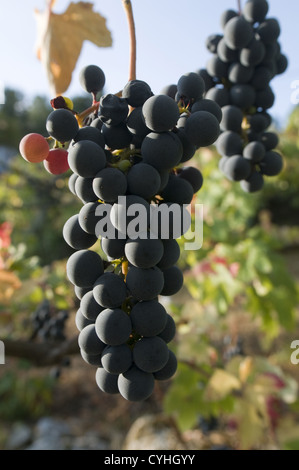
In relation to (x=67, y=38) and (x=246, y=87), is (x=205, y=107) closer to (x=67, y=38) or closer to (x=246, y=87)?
(x=246, y=87)

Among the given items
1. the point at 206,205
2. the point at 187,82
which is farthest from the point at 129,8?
the point at 206,205

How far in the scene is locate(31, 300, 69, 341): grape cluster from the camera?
5.36 feet

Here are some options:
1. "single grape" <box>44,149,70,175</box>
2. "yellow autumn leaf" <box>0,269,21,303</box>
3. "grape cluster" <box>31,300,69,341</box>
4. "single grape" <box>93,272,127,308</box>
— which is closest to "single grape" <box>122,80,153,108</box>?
"single grape" <box>44,149,70,175</box>

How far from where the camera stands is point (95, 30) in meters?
0.72

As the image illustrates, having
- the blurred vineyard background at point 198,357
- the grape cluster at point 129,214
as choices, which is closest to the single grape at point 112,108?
the grape cluster at point 129,214

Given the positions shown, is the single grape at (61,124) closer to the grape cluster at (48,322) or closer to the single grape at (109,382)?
the single grape at (109,382)

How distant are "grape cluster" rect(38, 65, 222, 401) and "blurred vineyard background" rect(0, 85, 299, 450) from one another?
2.14 feet

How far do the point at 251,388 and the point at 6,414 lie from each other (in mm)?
2397

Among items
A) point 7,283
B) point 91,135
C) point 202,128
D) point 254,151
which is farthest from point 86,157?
point 7,283

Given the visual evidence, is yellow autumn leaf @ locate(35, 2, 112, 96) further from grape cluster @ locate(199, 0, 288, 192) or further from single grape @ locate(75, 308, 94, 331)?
single grape @ locate(75, 308, 94, 331)

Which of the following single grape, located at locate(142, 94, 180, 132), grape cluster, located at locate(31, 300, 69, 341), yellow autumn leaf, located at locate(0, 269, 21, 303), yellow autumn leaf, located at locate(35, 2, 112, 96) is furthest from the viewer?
grape cluster, located at locate(31, 300, 69, 341)
